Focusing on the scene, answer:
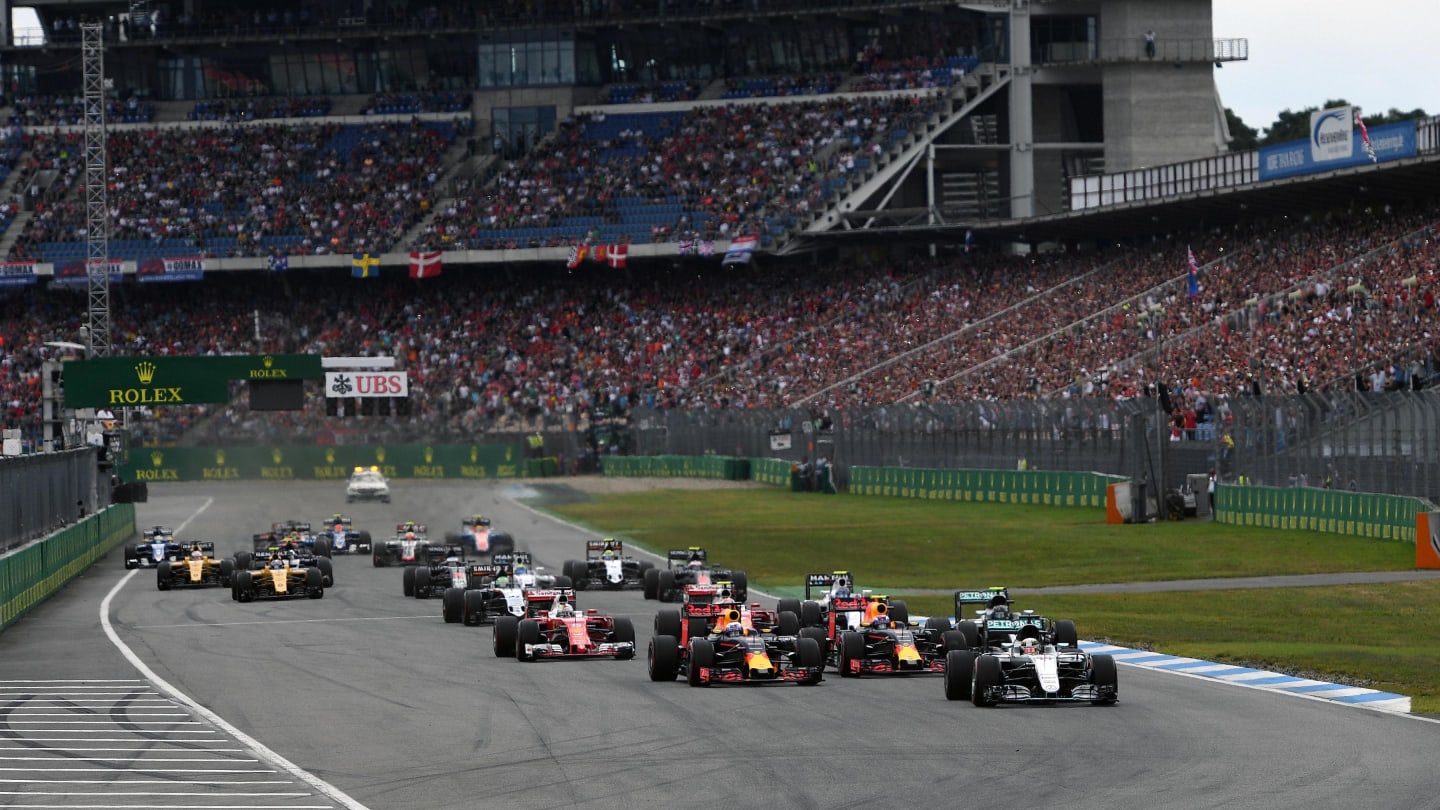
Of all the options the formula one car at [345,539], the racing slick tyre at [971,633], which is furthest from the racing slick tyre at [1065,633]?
the formula one car at [345,539]

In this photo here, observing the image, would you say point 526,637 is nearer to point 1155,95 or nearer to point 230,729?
point 230,729

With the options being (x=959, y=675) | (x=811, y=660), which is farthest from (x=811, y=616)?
(x=959, y=675)

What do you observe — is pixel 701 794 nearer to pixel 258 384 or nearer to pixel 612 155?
pixel 258 384

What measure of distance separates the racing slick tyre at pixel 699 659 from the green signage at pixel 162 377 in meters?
33.5

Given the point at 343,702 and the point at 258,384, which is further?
the point at 258,384

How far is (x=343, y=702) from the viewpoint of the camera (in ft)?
68.4

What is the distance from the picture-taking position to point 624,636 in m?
25.5

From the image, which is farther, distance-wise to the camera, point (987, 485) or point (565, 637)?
point (987, 485)

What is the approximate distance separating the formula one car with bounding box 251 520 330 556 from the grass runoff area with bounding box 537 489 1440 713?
8081mm

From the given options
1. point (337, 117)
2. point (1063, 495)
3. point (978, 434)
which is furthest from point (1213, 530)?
point (337, 117)

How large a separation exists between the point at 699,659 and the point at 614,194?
72.2m

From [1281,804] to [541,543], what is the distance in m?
37.5

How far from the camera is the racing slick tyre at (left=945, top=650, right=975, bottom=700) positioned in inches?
787

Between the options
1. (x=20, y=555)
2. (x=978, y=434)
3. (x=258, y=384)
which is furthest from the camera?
(x=978, y=434)
